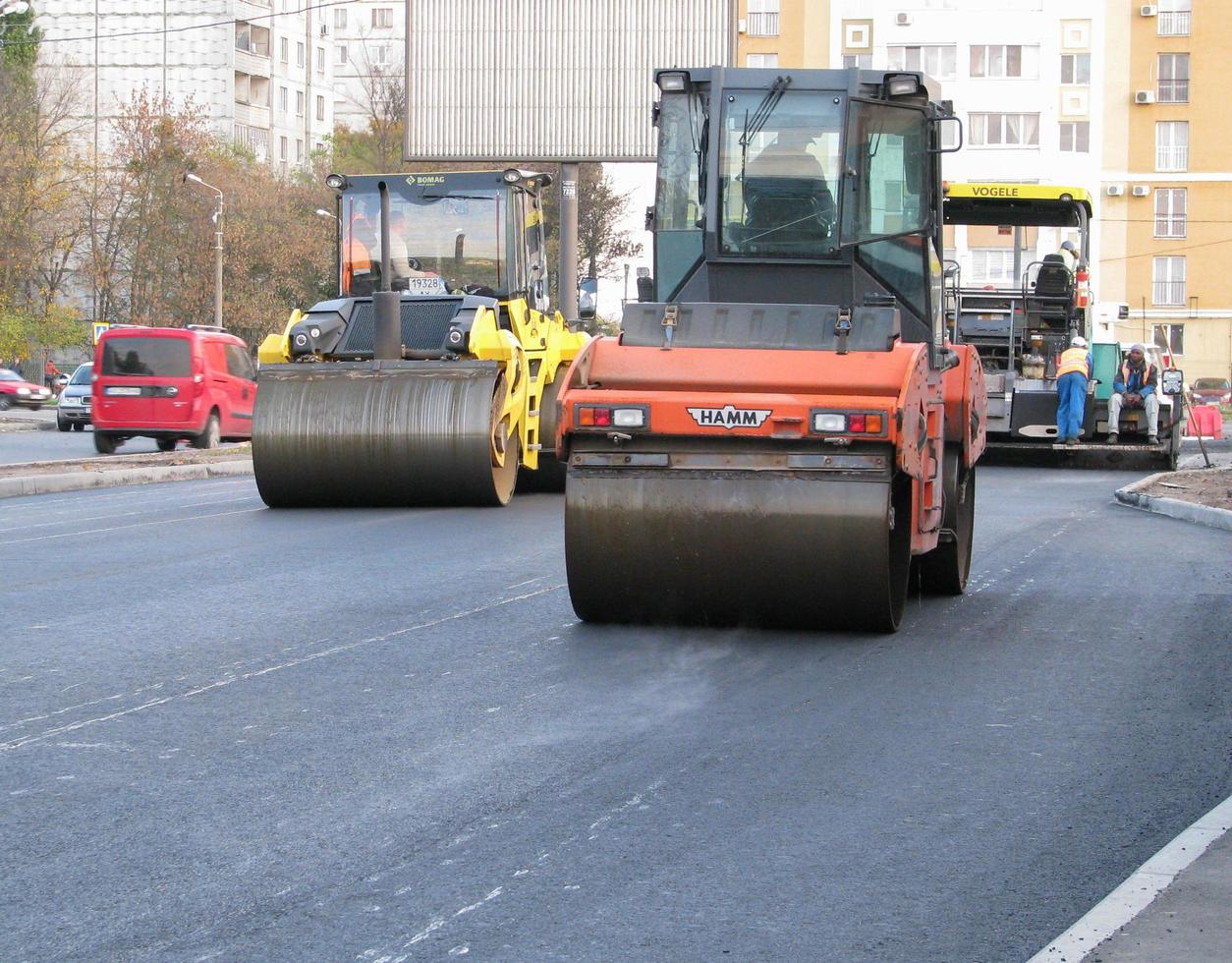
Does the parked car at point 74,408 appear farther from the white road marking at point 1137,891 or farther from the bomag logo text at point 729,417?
the white road marking at point 1137,891

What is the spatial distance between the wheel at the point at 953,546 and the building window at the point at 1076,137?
66406 millimetres

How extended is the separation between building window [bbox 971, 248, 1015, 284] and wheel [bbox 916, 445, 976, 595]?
60839mm

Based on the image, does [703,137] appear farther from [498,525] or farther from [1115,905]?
[1115,905]

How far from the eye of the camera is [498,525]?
15328 mm

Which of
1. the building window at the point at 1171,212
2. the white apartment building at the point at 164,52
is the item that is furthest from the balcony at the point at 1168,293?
the white apartment building at the point at 164,52

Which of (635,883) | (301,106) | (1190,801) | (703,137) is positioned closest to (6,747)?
(635,883)

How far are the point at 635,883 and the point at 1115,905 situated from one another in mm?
1257

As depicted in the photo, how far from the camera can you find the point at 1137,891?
5055 mm

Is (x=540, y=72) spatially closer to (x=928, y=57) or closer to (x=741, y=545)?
(x=741, y=545)

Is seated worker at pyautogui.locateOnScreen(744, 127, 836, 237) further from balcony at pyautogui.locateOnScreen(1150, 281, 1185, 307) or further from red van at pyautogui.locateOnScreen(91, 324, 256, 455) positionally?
balcony at pyautogui.locateOnScreen(1150, 281, 1185, 307)

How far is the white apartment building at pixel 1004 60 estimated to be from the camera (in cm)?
7362

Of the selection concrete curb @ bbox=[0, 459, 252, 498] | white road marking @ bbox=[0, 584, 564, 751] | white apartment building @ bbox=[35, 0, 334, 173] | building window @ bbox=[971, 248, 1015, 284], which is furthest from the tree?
white road marking @ bbox=[0, 584, 564, 751]

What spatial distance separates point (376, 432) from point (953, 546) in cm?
671

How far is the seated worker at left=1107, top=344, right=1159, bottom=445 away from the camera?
26125 mm
